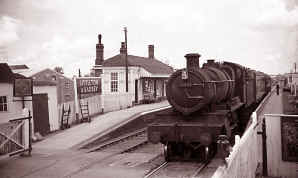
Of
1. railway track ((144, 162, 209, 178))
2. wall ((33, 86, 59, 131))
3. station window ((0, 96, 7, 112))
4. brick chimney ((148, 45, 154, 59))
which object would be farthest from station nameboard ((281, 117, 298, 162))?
brick chimney ((148, 45, 154, 59))

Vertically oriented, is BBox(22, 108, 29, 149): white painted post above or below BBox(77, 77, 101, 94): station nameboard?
below

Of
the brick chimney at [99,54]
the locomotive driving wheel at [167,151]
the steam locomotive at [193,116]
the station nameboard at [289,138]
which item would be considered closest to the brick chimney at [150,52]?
the brick chimney at [99,54]

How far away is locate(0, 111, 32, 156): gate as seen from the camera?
980 centimetres

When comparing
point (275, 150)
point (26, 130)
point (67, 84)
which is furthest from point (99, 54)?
point (275, 150)

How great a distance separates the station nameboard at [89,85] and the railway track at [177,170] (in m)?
10.6

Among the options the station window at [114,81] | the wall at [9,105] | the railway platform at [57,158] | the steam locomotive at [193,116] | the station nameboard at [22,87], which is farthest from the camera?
the station window at [114,81]

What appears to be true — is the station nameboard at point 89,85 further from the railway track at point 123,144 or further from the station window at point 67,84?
the railway track at point 123,144

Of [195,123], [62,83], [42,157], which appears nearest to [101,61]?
[62,83]

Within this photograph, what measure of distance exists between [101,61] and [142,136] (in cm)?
1609

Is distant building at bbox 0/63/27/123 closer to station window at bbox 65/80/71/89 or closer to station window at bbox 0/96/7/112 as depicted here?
station window at bbox 0/96/7/112

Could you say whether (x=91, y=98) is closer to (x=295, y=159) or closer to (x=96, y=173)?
(x=96, y=173)

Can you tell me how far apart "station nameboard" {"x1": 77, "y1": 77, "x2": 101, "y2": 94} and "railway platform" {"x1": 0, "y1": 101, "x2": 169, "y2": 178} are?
4058mm

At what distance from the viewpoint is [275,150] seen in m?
8.23

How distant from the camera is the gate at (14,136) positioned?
32.1ft
